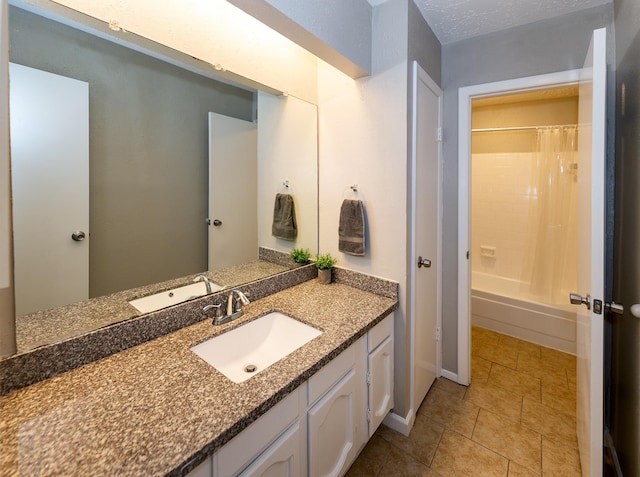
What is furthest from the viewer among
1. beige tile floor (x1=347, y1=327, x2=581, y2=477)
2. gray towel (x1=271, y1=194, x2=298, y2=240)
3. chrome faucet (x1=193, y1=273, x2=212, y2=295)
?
gray towel (x1=271, y1=194, x2=298, y2=240)

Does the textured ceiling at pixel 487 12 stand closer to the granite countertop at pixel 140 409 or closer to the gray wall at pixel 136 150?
the gray wall at pixel 136 150

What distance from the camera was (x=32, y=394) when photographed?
767mm

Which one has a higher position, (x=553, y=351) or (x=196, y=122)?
(x=196, y=122)

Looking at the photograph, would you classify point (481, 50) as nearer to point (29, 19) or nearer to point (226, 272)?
point (226, 272)

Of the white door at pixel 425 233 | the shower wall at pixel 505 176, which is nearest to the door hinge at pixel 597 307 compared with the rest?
the white door at pixel 425 233

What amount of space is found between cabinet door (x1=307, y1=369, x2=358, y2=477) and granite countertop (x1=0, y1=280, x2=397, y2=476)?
0.19 m

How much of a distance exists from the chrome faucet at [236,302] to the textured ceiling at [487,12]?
1593 mm

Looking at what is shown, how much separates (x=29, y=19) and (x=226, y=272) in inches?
41.1

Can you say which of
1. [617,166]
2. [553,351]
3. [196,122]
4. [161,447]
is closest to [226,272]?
[196,122]

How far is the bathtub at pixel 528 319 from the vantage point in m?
2.39

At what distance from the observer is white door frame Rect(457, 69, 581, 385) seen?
175 cm

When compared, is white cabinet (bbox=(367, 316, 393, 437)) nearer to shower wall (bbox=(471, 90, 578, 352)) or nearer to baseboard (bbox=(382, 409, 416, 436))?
baseboard (bbox=(382, 409, 416, 436))

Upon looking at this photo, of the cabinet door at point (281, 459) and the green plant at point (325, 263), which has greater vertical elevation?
the green plant at point (325, 263)

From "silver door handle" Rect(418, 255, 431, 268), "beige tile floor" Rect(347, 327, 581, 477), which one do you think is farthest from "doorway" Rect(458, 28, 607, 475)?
"silver door handle" Rect(418, 255, 431, 268)
